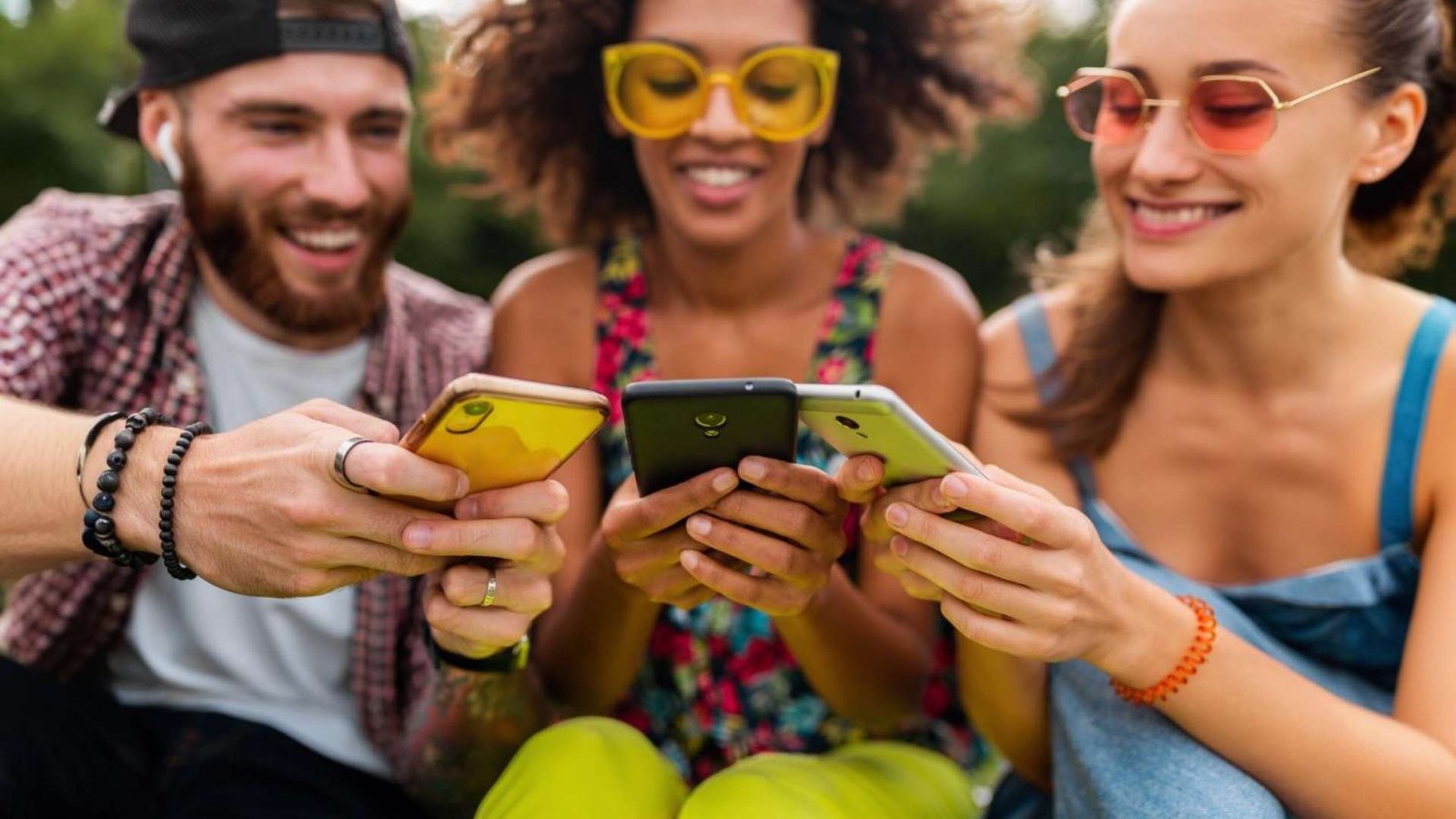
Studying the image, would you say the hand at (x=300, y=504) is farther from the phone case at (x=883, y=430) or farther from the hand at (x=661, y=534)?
the phone case at (x=883, y=430)

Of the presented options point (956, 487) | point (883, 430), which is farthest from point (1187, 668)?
point (883, 430)

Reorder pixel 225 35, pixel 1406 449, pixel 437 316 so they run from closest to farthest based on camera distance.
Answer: pixel 1406 449 → pixel 225 35 → pixel 437 316

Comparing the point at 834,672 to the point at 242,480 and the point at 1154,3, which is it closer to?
the point at 242,480

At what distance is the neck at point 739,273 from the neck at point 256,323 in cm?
71

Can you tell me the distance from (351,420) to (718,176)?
120 centimetres

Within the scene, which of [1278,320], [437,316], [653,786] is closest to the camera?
[653,786]

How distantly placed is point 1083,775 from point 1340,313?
996mm

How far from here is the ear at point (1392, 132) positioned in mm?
2400

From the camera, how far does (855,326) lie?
2.95 m

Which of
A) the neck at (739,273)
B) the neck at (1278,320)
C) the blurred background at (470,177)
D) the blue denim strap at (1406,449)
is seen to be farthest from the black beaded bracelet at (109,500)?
the blurred background at (470,177)

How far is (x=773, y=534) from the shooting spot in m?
2.08

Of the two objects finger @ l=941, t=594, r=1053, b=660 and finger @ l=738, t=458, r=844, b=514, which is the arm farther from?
finger @ l=941, t=594, r=1053, b=660

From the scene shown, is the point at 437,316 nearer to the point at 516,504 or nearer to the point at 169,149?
the point at 169,149

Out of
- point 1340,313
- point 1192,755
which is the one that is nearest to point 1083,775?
point 1192,755
